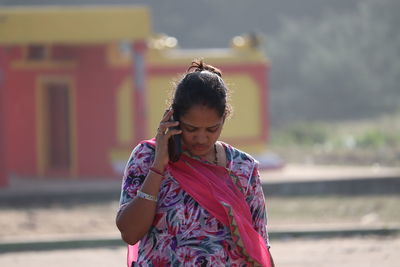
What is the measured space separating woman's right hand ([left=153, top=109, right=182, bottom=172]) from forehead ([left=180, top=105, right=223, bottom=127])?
53mm

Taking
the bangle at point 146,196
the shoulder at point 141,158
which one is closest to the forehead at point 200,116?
the shoulder at point 141,158

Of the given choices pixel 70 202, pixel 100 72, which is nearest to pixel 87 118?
pixel 100 72

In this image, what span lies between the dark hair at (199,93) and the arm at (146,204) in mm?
58

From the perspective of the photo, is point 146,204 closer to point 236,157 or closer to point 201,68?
point 236,157

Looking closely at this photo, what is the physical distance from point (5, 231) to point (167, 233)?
8672 millimetres

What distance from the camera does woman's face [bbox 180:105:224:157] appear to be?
3922 millimetres

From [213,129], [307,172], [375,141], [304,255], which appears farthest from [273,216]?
[375,141]

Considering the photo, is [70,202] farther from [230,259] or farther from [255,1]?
[255,1]

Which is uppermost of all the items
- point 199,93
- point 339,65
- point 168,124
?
point 339,65

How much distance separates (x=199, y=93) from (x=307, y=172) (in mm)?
15502

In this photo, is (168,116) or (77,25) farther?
(77,25)

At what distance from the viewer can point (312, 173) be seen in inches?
744

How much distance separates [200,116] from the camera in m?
3.92

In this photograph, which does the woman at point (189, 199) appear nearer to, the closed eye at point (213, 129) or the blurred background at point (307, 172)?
the closed eye at point (213, 129)
